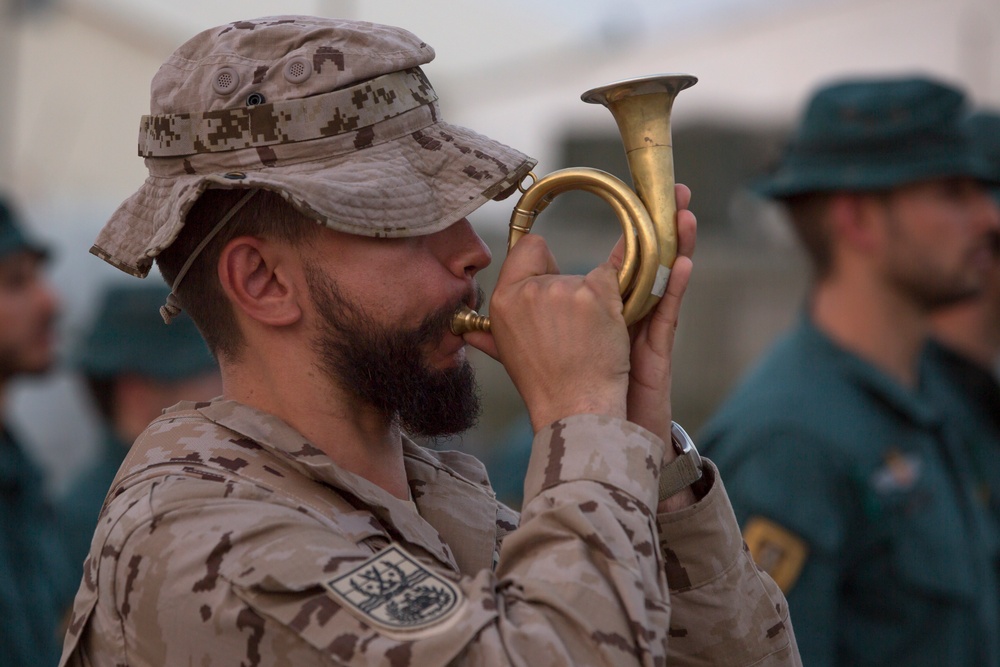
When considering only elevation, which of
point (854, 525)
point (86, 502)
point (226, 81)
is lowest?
point (86, 502)

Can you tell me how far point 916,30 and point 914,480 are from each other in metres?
12.8

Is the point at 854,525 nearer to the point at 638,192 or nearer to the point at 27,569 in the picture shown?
the point at 638,192

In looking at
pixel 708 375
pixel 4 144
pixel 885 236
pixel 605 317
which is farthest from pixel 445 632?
pixel 4 144

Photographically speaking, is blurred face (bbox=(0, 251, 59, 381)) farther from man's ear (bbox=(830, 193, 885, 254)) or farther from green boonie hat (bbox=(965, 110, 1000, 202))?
green boonie hat (bbox=(965, 110, 1000, 202))

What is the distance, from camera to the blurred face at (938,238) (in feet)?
14.5

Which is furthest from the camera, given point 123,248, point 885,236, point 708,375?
point 708,375

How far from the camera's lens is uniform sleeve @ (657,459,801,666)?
2.15 meters

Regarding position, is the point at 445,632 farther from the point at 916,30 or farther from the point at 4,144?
the point at 916,30

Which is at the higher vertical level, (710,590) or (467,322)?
(467,322)

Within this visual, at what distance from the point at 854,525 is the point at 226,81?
257cm

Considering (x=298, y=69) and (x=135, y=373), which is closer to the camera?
(x=298, y=69)

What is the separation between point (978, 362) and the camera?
5.73 m

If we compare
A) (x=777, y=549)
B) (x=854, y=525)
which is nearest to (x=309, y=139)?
(x=777, y=549)

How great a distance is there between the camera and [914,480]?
4.05 metres
